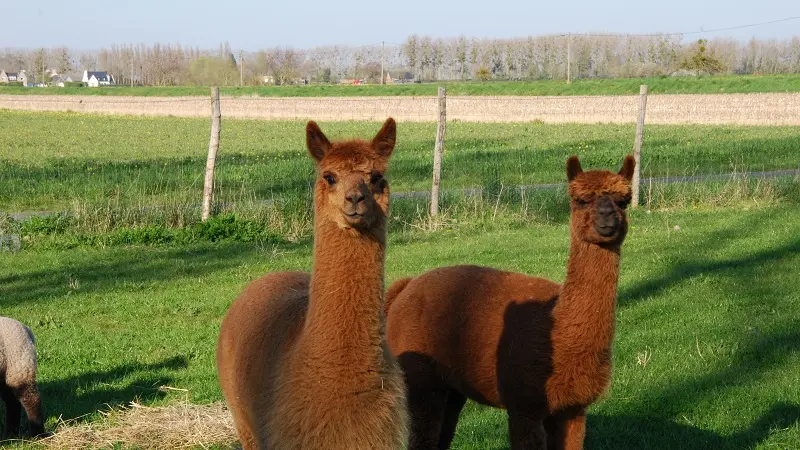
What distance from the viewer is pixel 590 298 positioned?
5723 mm

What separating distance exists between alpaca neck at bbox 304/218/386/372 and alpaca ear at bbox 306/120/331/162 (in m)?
0.39

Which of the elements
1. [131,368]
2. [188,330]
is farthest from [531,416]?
[188,330]

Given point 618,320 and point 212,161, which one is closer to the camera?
point 618,320

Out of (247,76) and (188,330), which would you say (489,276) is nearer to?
(188,330)

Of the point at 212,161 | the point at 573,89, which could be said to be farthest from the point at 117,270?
the point at 573,89

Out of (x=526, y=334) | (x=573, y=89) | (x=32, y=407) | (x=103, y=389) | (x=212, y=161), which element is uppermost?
(x=573, y=89)

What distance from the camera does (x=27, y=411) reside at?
724 centimetres

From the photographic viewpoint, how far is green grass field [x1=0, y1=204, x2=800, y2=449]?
727cm

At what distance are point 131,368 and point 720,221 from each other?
10808 mm

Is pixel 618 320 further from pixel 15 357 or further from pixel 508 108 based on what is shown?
pixel 508 108

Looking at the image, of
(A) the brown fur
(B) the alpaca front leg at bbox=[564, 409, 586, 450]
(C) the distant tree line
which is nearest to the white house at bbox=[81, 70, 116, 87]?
(C) the distant tree line

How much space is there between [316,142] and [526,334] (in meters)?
2.15

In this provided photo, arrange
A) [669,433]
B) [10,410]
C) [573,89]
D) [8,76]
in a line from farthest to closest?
[8,76] → [573,89] → [10,410] → [669,433]

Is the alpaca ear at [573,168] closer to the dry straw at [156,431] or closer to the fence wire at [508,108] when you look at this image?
the dry straw at [156,431]
